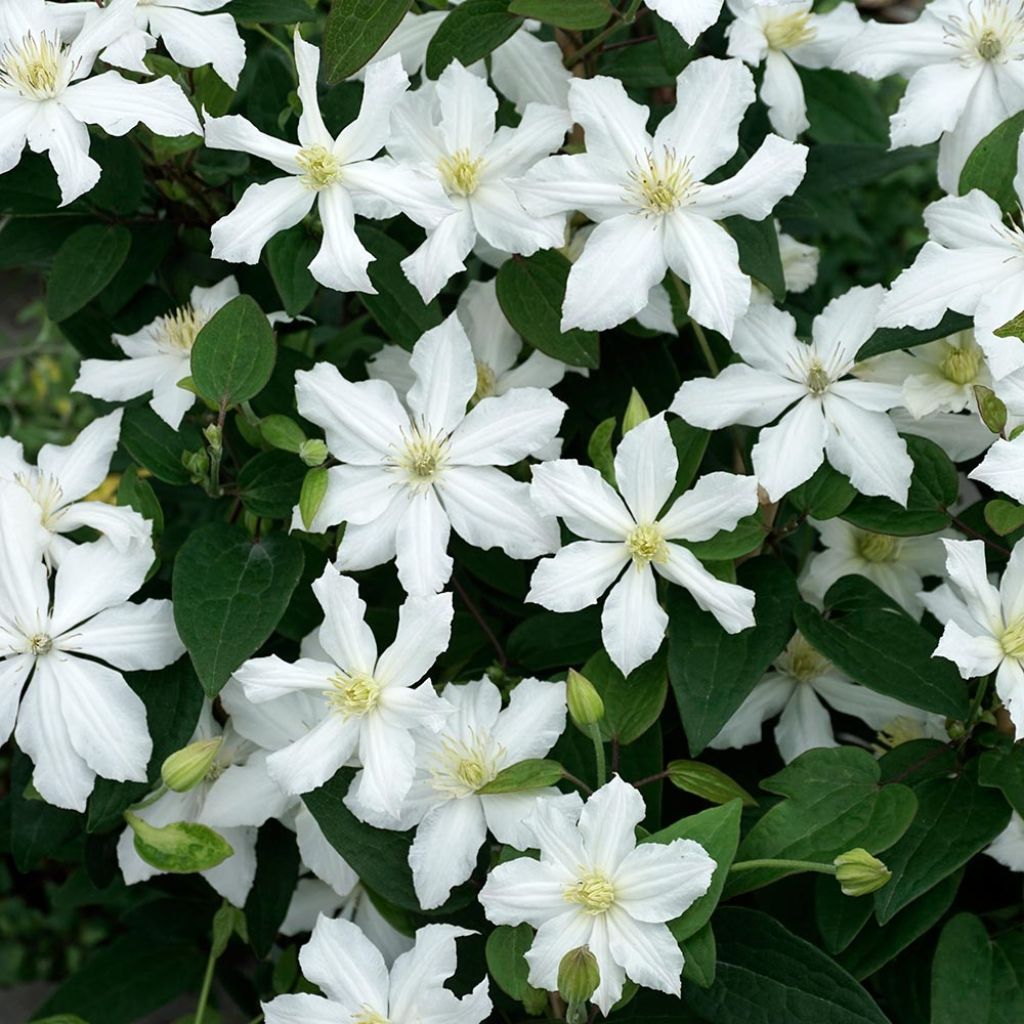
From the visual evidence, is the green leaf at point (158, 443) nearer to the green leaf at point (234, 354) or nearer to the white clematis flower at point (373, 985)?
the green leaf at point (234, 354)

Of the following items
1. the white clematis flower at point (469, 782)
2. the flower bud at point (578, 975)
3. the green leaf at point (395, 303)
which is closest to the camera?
the flower bud at point (578, 975)

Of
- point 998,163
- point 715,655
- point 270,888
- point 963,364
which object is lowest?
point 270,888

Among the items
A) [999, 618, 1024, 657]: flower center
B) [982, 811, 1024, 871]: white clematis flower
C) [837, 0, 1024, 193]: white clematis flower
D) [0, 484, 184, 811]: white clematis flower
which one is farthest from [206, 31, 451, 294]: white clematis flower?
[982, 811, 1024, 871]: white clematis flower

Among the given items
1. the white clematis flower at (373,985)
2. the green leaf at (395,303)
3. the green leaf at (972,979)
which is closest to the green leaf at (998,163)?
the green leaf at (395,303)

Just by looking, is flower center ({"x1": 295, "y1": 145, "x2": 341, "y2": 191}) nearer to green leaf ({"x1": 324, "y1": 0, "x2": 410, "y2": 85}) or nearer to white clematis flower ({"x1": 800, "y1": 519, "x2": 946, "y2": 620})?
green leaf ({"x1": 324, "y1": 0, "x2": 410, "y2": 85})

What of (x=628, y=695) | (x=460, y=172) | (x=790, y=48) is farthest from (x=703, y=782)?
(x=790, y=48)

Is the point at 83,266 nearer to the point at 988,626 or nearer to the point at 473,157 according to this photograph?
the point at 473,157

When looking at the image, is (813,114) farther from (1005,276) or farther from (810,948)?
(810,948)

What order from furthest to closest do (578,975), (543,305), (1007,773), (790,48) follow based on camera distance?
(790,48) → (543,305) → (1007,773) → (578,975)
